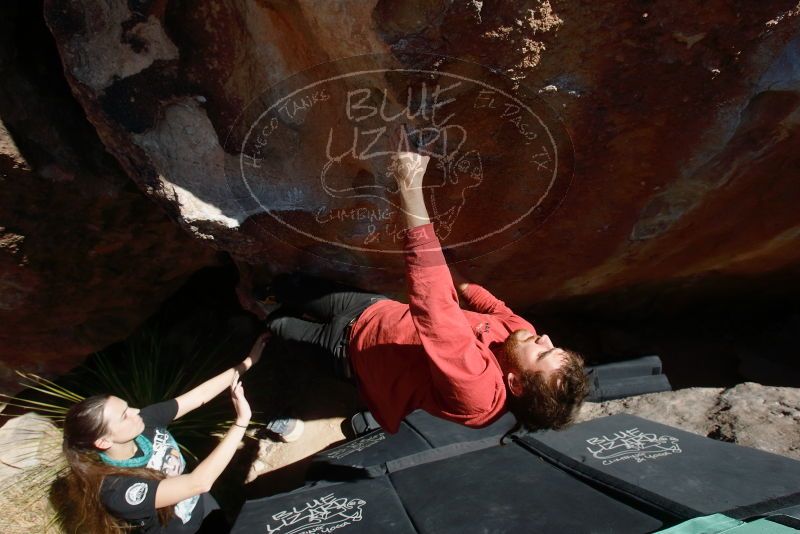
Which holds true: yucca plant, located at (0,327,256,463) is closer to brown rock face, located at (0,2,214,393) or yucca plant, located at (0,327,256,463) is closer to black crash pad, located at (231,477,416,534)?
brown rock face, located at (0,2,214,393)

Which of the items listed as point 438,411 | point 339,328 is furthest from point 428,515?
point 339,328

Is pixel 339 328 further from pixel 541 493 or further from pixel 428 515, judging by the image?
pixel 541 493

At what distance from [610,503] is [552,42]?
4.88ft

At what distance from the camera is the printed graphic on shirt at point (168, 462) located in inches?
78.3

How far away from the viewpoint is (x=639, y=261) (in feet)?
8.66

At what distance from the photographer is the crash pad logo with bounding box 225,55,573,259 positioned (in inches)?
61.4

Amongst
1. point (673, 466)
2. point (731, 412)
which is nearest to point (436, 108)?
point (673, 466)

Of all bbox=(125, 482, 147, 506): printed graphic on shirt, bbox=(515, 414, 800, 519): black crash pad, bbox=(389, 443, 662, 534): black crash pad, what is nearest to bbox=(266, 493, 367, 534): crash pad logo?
bbox=(389, 443, 662, 534): black crash pad

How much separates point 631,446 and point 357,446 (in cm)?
123

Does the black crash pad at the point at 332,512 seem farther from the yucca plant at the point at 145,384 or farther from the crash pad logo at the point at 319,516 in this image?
the yucca plant at the point at 145,384

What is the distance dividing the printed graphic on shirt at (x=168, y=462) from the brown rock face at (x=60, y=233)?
815 millimetres

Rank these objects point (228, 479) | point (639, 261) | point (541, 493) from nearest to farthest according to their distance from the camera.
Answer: point (541, 493) → point (639, 261) → point (228, 479)

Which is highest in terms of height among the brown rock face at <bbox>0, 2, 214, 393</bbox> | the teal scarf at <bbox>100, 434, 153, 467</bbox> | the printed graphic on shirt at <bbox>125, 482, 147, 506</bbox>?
the brown rock face at <bbox>0, 2, 214, 393</bbox>

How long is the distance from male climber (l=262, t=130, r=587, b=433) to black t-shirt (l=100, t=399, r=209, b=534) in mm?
606
